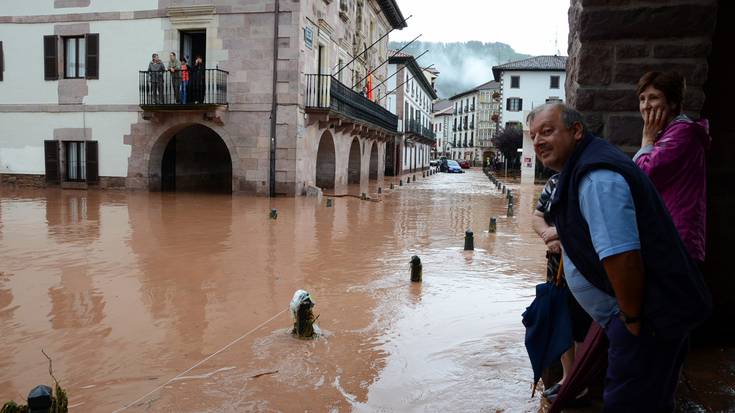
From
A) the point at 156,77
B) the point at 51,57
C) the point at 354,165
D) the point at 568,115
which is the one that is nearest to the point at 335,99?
the point at 156,77

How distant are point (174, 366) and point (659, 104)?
3817mm

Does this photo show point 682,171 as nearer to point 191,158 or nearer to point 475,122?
point 191,158

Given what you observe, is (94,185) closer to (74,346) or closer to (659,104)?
(74,346)

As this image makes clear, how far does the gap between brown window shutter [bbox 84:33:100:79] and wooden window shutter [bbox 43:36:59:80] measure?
1234mm

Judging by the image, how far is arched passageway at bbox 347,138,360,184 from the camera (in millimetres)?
30059

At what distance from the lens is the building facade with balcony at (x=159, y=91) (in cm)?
1945

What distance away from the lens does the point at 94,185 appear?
21453 mm

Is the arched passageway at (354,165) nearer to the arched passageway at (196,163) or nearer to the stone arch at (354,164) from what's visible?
the stone arch at (354,164)

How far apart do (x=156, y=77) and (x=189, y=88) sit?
4.34 feet

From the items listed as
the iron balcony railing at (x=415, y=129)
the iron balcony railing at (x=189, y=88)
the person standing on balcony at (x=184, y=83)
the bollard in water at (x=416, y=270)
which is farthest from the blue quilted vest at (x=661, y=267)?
the iron balcony railing at (x=415, y=129)

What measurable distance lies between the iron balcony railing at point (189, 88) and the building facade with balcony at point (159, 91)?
1.4 inches

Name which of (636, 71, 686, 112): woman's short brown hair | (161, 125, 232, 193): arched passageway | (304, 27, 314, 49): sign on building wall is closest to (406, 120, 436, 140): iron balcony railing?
(161, 125, 232, 193): arched passageway

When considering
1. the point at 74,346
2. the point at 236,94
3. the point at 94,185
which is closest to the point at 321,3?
the point at 236,94

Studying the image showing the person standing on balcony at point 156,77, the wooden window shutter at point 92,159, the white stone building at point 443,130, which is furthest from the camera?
the white stone building at point 443,130
